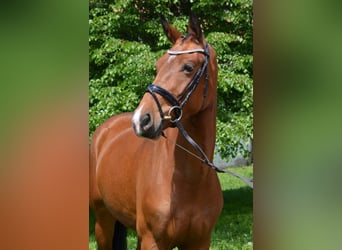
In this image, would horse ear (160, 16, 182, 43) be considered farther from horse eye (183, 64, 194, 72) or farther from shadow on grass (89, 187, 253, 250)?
shadow on grass (89, 187, 253, 250)

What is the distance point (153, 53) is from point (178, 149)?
1829 mm

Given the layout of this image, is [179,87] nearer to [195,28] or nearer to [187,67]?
[187,67]

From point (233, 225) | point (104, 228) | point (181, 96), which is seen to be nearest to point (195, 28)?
point (181, 96)

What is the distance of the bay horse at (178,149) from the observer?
6.56 ft

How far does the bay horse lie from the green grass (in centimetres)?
173

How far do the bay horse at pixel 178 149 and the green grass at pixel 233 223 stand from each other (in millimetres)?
1726

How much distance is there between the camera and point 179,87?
2.03 meters

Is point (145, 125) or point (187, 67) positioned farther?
point (187, 67)

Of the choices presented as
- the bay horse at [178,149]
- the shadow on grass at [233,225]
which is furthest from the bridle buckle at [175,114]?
the shadow on grass at [233,225]

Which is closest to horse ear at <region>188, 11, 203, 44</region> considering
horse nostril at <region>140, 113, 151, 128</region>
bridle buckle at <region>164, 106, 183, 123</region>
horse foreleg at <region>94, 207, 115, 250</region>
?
bridle buckle at <region>164, 106, 183, 123</region>

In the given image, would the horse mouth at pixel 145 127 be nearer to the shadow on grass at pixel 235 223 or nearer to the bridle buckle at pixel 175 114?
the bridle buckle at pixel 175 114
